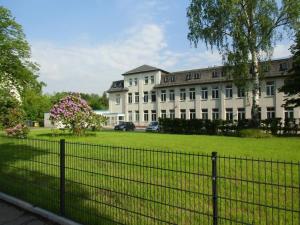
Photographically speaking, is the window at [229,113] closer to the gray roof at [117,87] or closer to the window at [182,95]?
the window at [182,95]

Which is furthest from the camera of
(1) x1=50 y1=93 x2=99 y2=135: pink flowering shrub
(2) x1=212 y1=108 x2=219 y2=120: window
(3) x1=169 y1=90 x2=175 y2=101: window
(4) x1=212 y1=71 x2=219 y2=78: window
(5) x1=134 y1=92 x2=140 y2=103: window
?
(5) x1=134 y1=92 x2=140 y2=103: window

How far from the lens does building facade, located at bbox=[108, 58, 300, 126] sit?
4797cm

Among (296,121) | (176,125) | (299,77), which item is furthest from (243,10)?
(176,125)

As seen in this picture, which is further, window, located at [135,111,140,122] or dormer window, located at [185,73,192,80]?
window, located at [135,111,140,122]

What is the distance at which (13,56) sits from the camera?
40719 mm

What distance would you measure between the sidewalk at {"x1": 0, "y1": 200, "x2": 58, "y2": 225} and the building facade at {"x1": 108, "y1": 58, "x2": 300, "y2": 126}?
38218mm

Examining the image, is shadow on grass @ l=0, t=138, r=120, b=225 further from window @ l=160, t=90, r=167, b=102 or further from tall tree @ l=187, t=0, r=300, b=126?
window @ l=160, t=90, r=167, b=102

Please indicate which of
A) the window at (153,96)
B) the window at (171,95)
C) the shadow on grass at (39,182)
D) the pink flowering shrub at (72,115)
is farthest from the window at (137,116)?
the shadow on grass at (39,182)

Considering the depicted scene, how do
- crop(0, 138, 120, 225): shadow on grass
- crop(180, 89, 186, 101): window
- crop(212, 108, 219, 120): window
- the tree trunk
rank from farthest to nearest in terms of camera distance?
crop(180, 89, 186, 101): window, crop(212, 108, 219, 120): window, the tree trunk, crop(0, 138, 120, 225): shadow on grass

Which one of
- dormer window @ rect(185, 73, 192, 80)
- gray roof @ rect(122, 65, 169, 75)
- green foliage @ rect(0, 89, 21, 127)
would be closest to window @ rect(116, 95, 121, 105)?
gray roof @ rect(122, 65, 169, 75)

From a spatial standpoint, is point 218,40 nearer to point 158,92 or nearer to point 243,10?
point 243,10

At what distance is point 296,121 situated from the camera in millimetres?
31609

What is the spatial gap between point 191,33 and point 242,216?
2758cm

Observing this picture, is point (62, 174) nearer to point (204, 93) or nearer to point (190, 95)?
point (204, 93)
